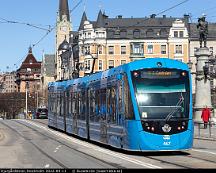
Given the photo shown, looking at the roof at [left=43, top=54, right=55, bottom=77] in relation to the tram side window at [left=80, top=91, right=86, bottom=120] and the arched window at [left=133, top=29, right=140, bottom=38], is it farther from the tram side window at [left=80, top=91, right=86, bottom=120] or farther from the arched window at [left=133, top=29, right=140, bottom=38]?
the tram side window at [left=80, top=91, right=86, bottom=120]

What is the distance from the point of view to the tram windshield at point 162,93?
17.9 meters

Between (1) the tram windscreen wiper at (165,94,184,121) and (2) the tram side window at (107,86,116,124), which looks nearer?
(1) the tram windscreen wiper at (165,94,184,121)

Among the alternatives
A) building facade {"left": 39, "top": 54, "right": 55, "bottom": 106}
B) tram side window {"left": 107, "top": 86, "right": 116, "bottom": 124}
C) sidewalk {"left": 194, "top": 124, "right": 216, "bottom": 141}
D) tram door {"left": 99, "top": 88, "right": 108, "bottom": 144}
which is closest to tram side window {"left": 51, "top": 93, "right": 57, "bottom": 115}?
sidewalk {"left": 194, "top": 124, "right": 216, "bottom": 141}

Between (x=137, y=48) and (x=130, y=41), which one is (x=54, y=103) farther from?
(x=130, y=41)

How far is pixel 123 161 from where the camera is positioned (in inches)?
633

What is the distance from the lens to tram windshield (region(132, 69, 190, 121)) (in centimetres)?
1794

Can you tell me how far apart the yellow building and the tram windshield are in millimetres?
90776

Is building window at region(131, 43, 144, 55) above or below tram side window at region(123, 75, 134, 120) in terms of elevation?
above

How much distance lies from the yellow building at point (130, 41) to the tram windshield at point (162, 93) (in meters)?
90.8

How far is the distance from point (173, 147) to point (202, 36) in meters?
26.9

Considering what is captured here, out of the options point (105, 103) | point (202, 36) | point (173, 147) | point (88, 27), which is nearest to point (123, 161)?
point (173, 147)

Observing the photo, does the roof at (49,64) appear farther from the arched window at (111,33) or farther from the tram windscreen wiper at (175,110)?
the tram windscreen wiper at (175,110)

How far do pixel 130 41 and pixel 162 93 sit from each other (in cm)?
9535

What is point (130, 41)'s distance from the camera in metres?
113
